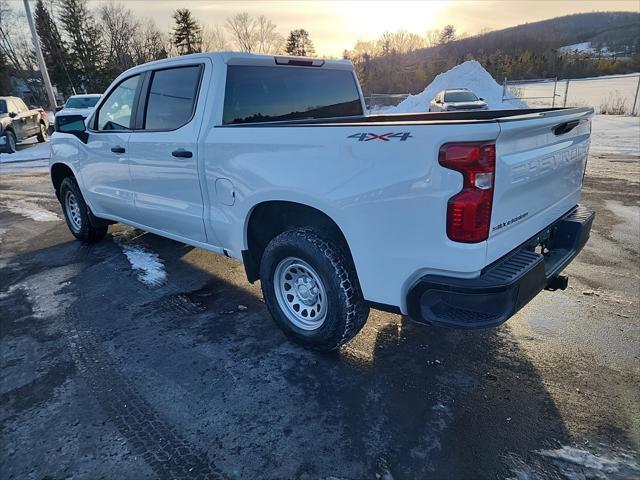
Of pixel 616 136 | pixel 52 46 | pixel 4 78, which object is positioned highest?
pixel 52 46

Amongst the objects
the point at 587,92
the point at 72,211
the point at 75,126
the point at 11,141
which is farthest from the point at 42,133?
the point at 587,92

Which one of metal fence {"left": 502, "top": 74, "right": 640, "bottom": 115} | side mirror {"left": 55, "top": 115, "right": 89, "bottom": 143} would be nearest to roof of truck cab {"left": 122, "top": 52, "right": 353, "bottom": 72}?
side mirror {"left": 55, "top": 115, "right": 89, "bottom": 143}

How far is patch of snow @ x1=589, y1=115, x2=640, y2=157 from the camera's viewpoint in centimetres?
1177

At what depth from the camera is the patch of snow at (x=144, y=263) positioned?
4570 mm

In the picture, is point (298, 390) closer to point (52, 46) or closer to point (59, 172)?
point (59, 172)

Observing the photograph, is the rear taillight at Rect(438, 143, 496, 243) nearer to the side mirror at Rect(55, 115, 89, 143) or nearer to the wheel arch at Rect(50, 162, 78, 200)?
the side mirror at Rect(55, 115, 89, 143)

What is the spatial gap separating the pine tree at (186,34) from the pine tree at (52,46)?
11462 millimetres

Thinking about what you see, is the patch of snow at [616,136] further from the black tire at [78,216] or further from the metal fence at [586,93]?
the black tire at [78,216]

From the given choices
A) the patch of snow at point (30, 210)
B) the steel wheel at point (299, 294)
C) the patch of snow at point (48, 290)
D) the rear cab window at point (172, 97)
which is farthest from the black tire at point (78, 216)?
the steel wheel at point (299, 294)

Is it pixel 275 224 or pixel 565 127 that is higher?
pixel 565 127

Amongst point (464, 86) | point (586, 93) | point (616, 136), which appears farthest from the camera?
point (586, 93)

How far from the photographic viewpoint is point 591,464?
2141mm

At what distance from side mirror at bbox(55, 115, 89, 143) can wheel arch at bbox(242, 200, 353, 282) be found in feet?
9.10

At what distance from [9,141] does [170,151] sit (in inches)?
602
